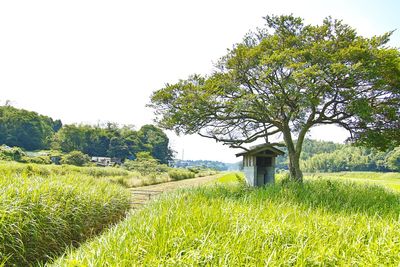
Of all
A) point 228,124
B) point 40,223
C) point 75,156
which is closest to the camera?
point 40,223

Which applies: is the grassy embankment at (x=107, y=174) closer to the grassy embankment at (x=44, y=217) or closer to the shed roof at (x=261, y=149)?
the grassy embankment at (x=44, y=217)

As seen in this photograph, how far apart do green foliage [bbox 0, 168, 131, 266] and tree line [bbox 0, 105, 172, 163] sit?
46.4m

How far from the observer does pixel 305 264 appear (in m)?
3.33

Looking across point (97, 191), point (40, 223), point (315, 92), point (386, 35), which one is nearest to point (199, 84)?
point (315, 92)

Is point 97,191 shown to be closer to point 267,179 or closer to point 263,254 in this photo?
point 263,254

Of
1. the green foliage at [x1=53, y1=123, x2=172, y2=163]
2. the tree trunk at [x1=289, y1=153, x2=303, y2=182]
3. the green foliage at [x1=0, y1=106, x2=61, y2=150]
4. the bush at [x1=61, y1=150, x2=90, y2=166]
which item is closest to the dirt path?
the tree trunk at [x1=289, y1=153, x2=303, y2=182]

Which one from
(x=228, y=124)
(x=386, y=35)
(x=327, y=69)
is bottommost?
(x=228, y=124)

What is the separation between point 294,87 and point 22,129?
59.7 m

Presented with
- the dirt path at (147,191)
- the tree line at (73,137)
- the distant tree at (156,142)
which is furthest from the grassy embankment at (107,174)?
the distant tree at (156,142)

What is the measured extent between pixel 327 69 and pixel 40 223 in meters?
8.34

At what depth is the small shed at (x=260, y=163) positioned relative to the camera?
10234mm

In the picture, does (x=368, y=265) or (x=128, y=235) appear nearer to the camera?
(x=368, y=265)

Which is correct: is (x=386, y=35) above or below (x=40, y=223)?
above

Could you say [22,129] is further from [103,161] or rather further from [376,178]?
[376,178]
